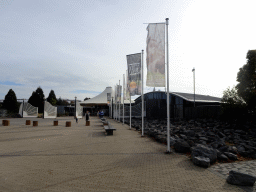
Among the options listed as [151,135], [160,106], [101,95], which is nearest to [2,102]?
[101,95]

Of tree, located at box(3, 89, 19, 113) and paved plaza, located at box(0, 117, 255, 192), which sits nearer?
paved plaza, located at box(0, 117, 255, 192)

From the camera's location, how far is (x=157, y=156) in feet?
23.8

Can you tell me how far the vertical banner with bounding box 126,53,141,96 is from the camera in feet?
47.9

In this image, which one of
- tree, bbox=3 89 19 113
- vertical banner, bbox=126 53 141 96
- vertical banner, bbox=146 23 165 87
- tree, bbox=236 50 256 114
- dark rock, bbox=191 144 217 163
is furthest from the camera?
tree, bbox=3 89 19 113

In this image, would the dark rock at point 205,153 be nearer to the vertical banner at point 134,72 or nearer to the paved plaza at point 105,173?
the paved plaza at point 105,173

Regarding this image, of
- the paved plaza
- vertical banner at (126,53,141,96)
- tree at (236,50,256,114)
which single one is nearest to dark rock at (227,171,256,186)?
the paved plaza

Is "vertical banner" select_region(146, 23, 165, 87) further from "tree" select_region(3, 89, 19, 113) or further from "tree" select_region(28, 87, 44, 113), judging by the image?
"tree" select_region(28, 87, 44, 113)

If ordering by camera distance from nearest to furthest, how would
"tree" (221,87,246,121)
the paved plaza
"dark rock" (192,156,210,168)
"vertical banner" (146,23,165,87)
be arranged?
the paved plaza < "dark rock" (192,156,210,168) < "vertical banner" (146,23,165,87) < "tree" (221,87,246,121)

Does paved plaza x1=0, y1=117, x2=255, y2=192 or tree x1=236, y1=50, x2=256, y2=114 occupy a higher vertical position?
tree x1=236, y1=50, x2=256, y2=114

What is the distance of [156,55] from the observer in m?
8.75

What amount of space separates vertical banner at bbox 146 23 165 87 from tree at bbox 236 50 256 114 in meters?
11.6

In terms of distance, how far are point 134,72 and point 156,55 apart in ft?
20.8

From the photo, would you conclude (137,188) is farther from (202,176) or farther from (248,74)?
(248,74)

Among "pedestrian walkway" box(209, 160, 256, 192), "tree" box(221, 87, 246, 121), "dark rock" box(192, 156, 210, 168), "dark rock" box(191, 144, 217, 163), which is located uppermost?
"tree" box(221, 87, 246, 121)
